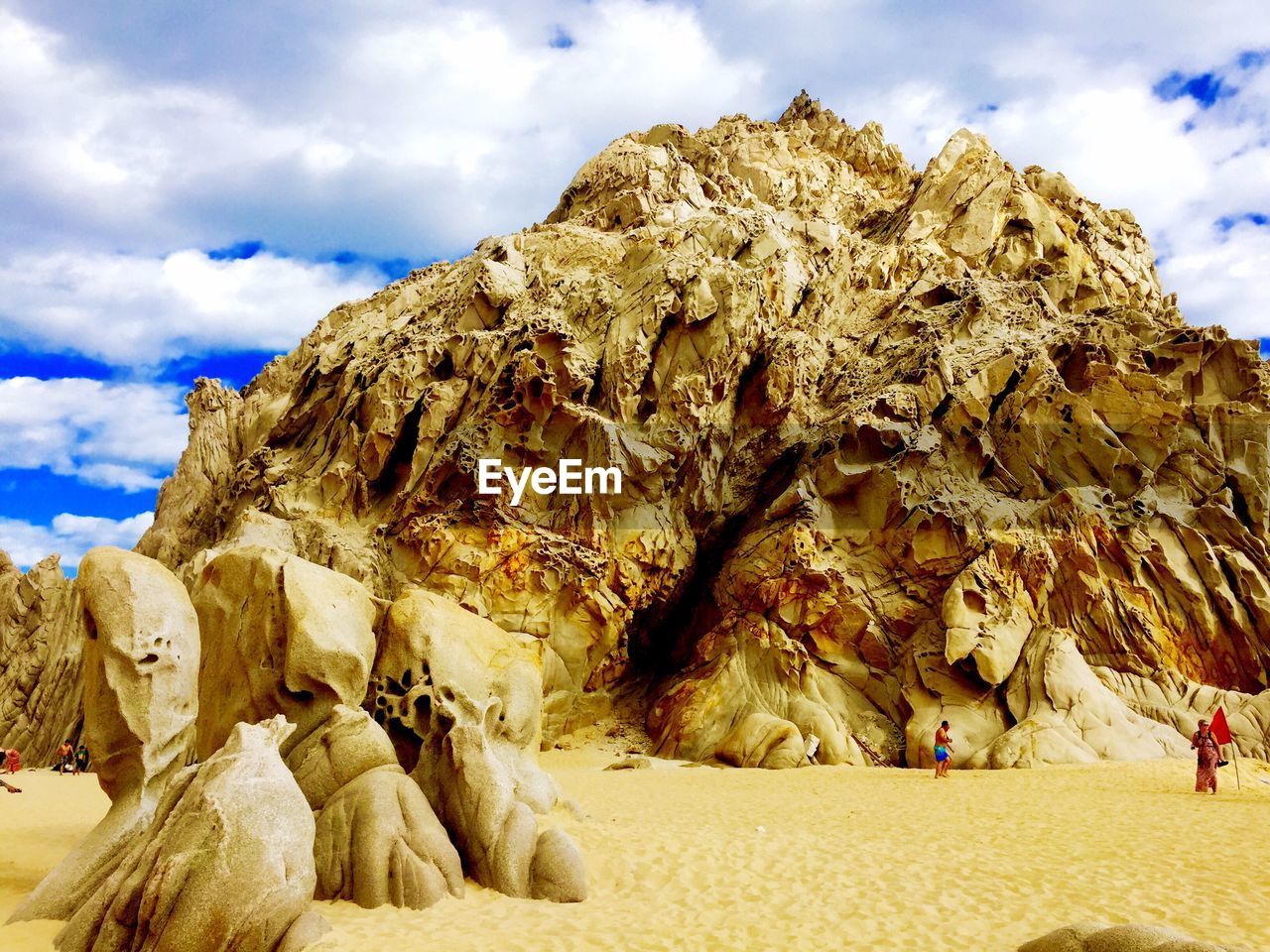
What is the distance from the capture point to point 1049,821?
1170 centimetres

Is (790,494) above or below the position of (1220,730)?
above

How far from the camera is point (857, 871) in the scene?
8977 millimetres

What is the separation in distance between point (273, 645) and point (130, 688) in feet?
→ 7.17

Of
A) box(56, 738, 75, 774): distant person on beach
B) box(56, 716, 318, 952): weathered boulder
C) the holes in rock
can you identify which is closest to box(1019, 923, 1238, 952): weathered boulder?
box(56, 716, 318, 952): weathered boulder

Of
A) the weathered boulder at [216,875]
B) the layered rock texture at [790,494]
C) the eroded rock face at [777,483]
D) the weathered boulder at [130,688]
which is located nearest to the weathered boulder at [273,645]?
the weathered boulder at [130,688]

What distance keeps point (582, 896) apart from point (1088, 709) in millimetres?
16678

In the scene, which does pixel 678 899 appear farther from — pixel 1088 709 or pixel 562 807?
pixel 1088 709

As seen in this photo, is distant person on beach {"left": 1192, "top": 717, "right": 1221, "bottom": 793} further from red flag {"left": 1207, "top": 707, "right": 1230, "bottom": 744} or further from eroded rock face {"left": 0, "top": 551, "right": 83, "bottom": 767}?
eroded rock face {"left": 0, "top": 551, "right": 83, "bottom": 767}

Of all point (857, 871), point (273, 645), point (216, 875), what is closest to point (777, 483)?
point (857, 871)

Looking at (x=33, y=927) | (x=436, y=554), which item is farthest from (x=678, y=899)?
(x=436, y=554)

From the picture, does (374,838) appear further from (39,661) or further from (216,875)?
(39,661)

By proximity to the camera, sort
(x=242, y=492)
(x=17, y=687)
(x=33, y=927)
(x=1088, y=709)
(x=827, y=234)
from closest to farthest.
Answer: (x=33, y=927)
(x=1088, y=709)
(x=17, y=687)
(x=242, y=492)
(x=827, y=234)

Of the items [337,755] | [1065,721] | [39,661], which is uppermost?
[337,755]

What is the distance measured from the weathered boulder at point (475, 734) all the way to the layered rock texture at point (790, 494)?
9483 mm
